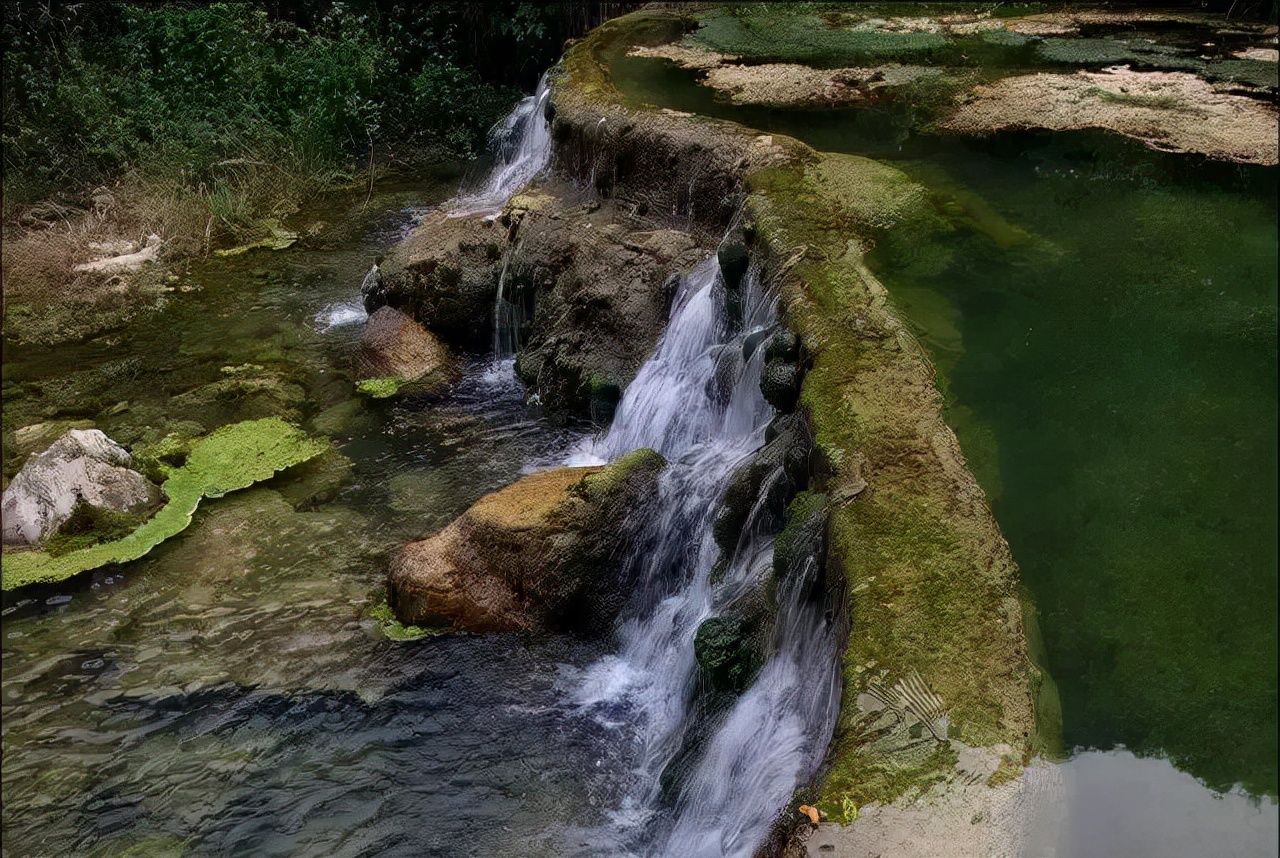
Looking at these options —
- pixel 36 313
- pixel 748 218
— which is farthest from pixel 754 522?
pixel 36 313

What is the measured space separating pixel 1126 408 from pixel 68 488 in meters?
5.48

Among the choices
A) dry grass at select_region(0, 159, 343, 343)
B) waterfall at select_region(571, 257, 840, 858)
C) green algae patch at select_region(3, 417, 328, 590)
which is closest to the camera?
waterfall at select_region(571, 257, 840, 858)

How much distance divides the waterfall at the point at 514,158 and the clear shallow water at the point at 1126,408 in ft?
14.5

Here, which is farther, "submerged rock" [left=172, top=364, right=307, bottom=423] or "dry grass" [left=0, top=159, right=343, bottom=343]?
"dry grass" [left=0, top=159, right=343, bottom=343]

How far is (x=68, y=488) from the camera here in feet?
19.3

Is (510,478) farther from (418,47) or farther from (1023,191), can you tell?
(418,47)

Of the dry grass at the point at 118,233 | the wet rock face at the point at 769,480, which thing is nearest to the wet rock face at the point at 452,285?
the dry grass at the point at 118,233

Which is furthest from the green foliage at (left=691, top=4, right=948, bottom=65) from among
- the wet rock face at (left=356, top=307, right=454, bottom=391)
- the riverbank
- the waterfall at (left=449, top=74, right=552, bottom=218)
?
the wet rock face at (left=356, top=307, right=454, bottom=391)

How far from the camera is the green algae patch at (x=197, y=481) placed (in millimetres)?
5590

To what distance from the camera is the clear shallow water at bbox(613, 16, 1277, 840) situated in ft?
10.1

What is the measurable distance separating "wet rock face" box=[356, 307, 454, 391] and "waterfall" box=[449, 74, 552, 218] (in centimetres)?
220

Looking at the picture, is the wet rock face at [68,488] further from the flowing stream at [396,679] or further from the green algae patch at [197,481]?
the flowing stream at [396,679]

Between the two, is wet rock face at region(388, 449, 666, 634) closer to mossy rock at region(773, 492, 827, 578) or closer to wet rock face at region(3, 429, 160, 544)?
mossy rock at region(773, 492, 827, 578)

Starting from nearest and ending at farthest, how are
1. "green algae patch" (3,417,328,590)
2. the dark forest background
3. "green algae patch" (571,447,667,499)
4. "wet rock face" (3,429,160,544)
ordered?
"green algae patch" (571,447,667,499) < "green algae patch" (3,417,328,590) < "wet rock face" (3,429,160,544) < the dark forest background
